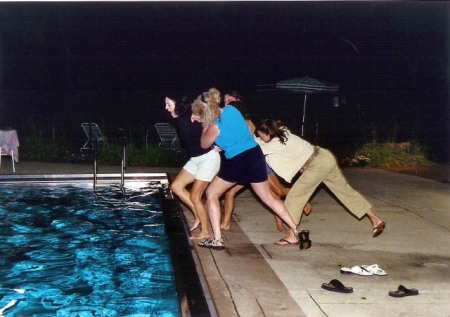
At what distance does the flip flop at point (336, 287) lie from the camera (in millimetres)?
4770

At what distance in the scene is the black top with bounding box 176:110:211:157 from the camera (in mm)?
6547

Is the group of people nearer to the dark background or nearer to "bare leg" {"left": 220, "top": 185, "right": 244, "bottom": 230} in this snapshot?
"bare leg" {"left": 220, "top": 185, "right": 244, "bottom": 230}

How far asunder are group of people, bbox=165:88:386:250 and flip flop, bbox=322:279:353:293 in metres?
1.37

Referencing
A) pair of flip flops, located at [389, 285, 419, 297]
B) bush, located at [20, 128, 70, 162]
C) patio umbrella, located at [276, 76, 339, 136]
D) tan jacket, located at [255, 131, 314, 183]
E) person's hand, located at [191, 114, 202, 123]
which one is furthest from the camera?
patio umbrella, located at [276, 76, 339, 136]

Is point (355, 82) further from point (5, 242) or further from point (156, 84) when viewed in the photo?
point (5, 242)

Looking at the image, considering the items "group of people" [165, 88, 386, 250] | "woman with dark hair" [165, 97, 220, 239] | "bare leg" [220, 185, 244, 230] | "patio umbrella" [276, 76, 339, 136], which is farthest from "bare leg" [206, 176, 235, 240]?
"patio umbrella" [276, 76, 339, 136]

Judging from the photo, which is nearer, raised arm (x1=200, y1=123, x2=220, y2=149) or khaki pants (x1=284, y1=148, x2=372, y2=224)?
raised arm (x1=200, y1=123, x2=220, y2=149)

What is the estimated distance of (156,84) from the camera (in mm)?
19781

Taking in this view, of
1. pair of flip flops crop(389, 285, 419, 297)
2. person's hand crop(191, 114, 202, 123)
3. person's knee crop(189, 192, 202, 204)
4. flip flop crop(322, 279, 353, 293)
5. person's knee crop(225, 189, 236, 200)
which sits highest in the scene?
person's hand crop(191, 114, 202, 123)

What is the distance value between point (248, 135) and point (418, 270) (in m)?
1.96

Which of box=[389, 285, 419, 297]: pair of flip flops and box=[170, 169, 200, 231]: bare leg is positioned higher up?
box=[170, 169, 200, 231]: bare leg

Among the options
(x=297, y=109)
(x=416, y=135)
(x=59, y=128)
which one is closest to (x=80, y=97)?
(x=59, y=128)

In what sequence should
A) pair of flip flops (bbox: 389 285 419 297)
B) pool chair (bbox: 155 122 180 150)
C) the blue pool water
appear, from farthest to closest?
pool chair (bbox: 155 122 180 150), the blue pool water, pair of flip flops (bbox: 389 285 419 297)

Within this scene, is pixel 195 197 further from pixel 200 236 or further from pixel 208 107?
pixel 208 107
